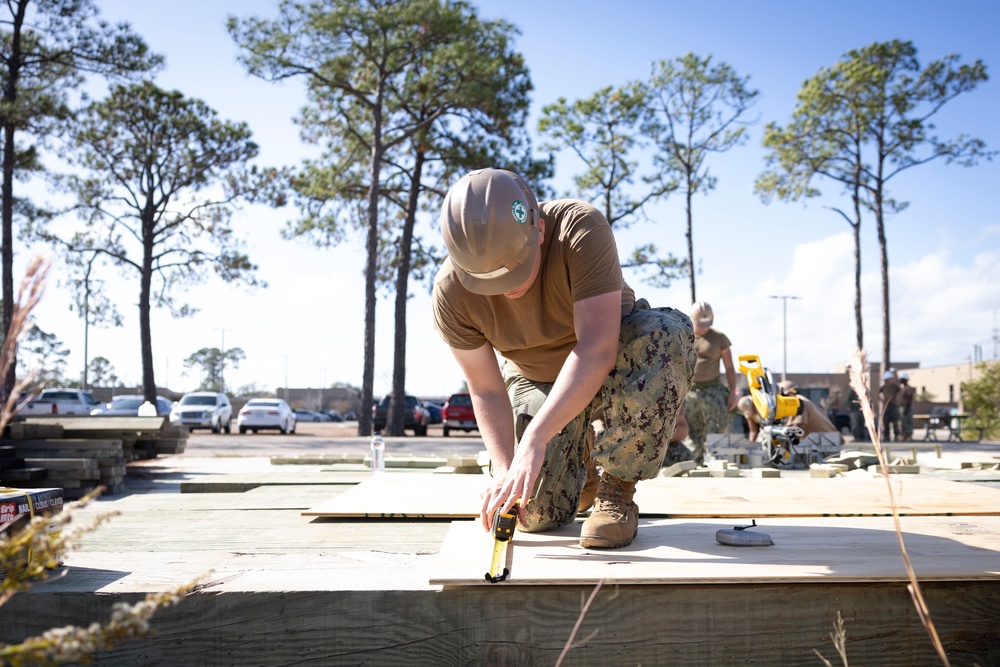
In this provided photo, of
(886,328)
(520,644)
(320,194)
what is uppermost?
(320,194)

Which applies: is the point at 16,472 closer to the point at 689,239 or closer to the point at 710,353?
the point at 710,353

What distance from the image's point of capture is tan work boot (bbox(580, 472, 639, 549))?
2473 millimetres

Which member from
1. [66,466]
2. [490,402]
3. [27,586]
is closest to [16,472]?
Result: [66,466]

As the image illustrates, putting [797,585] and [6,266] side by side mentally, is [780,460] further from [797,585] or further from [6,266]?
[6,266]

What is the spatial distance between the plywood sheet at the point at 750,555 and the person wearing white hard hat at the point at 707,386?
5559 mm

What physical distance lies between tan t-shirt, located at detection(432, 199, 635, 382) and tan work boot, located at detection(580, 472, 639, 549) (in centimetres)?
59

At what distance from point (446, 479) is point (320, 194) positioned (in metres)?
19.5

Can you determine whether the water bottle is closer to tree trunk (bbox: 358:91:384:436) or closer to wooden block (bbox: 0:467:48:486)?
wooden block (bbox: 0:467:48:486)

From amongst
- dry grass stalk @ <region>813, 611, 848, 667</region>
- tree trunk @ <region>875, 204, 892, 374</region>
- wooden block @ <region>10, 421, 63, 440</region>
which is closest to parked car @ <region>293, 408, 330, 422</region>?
tree trunk @ <region>875, 204, 892, 374</region>

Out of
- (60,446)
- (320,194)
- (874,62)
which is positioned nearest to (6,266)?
(320,194)

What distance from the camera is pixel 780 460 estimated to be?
8.34m

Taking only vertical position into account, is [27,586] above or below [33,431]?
above

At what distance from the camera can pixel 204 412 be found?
2733 cm

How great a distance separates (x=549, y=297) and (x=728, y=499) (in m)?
1.47
